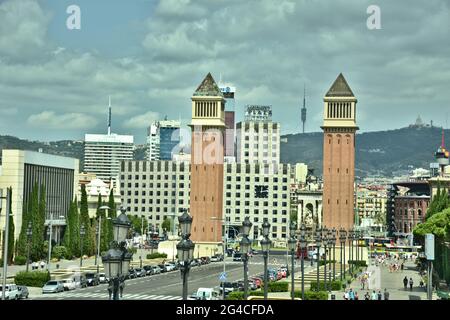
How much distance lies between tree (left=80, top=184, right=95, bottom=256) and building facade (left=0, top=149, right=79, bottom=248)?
11.9ft

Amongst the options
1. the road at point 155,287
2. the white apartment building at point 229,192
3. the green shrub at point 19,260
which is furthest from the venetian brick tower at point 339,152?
the green shrub at point 19,260

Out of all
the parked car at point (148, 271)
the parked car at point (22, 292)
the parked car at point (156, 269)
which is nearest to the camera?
the parked car at point (22, 292)

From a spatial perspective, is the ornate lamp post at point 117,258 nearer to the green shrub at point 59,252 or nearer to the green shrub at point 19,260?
the green shrub at point 19,260

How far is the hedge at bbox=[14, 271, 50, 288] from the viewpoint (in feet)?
174

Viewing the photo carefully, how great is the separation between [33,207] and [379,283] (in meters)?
30.7

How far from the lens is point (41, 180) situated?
291 feet

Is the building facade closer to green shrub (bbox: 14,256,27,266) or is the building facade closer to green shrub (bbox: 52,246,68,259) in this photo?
green shrub (bbox: 52,246,68,259)

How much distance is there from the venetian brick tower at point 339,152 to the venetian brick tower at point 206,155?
539 inches

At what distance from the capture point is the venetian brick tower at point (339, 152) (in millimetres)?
106938

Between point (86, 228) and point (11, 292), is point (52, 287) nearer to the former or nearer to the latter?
point (11, 292)

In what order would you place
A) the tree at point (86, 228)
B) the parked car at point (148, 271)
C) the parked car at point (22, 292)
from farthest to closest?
the tree at point (86, 228)
the parked car at point (148, 271)
the parked car at point (22, 292)

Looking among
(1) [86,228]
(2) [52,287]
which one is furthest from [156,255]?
(2) [52,287]

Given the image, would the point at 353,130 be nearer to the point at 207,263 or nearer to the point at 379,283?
the point at 207,263

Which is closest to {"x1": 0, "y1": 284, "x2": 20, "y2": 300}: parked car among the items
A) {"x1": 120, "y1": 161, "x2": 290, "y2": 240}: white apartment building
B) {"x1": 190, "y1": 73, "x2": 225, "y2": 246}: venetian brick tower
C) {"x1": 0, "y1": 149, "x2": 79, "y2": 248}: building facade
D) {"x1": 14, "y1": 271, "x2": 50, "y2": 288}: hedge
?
{"x1": 14, "y1": 271, "x2": 50, "y2": 288}: hedge
